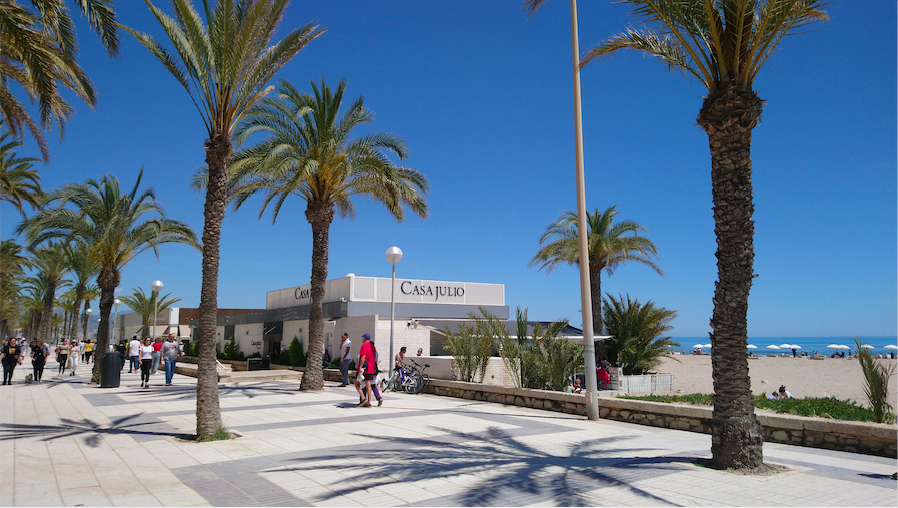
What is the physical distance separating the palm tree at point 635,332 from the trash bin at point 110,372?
19818 millimetres

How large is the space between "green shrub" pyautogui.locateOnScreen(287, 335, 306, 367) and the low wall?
41.1 feet

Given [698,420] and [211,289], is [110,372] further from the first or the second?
[698,420]

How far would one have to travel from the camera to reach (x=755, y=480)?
→ 6.60 m

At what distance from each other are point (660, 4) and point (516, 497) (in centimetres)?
656

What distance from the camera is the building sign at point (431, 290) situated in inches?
1087

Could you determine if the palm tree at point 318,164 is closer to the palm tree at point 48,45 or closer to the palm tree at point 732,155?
the palm tree at point 48,45

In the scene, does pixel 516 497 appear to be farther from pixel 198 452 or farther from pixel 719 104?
pixel 719 104

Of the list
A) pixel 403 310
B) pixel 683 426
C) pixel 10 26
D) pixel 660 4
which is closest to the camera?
pixel 660 4

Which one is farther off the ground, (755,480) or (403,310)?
(403,310)

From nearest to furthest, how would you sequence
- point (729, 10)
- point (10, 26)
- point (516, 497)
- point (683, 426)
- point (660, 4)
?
point (516, 497), point (729, 10), point (660, 4), point (10, 26), point (683, 426)

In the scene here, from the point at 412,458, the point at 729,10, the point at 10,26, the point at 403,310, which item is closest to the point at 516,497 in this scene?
the point at 412,458

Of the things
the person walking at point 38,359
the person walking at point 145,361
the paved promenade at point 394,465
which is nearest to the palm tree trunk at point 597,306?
the paved promenade at point 394,465

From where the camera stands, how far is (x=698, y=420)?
10344 millimetres

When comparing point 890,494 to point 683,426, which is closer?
point 890,494
